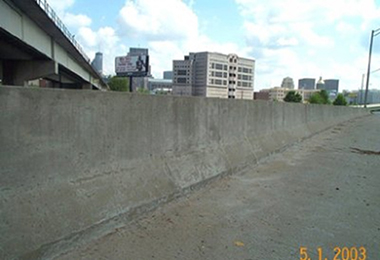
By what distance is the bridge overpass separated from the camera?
55.8ft

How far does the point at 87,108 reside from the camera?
12.5 ft

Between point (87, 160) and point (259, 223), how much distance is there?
2.26 meters

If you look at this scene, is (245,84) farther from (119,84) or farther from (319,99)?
(119,84)

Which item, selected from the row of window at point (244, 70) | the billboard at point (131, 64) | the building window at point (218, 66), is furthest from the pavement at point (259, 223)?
the row of window at point (244, 70)

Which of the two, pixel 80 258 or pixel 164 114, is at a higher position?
pixel 164 114

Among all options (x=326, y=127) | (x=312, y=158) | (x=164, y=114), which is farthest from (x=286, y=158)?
(x=326, y=127)

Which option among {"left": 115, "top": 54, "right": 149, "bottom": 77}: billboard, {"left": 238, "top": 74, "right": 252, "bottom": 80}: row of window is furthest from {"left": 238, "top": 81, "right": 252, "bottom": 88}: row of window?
{"left": 115, "top": 54, "right": 149, "bottom": 77}: billboard

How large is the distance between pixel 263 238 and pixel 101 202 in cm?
188

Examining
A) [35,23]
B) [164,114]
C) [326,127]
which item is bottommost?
[326,127]

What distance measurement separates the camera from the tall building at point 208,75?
126875 mm

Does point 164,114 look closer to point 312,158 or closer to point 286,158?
point 286,158
